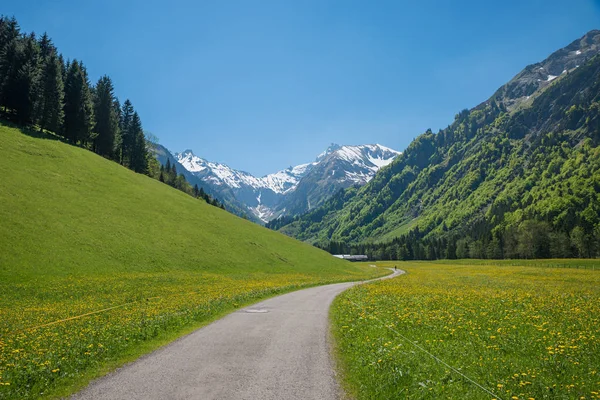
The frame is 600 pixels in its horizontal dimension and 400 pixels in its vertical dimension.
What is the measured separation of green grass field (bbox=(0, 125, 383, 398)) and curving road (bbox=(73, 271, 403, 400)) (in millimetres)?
1454

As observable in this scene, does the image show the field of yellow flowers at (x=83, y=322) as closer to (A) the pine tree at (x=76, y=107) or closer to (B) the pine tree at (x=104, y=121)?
(A) the pine tree at (x=76, y=107)

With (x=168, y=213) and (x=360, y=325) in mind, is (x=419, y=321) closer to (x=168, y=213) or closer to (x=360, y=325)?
(x=360, y=325)

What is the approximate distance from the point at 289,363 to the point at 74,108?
10327 cm

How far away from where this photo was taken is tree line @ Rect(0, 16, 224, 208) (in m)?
78.8

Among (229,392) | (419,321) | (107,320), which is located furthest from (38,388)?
(419,321)

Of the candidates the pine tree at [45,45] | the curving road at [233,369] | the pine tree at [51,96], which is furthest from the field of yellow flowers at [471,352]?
the pine tree at [45,45]

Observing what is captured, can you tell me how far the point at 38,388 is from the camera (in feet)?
34.7

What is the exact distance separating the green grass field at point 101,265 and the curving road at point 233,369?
4.77 feet

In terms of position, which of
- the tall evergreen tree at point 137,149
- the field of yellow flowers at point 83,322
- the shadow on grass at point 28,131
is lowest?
the field of yellow flowers at point 83,322

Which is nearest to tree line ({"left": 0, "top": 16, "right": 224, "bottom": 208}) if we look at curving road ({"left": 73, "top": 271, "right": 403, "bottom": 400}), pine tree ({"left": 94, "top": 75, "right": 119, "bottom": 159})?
pine tree ({"left": 94, "top": 75, "right": 119, "bottom": 159})

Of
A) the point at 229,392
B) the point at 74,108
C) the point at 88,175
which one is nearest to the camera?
the point at 229,392

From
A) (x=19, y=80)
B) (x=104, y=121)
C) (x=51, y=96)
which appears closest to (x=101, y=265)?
(x=51, y=96)

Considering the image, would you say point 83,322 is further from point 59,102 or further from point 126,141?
point 126,141

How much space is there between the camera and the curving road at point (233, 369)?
33.4ft
